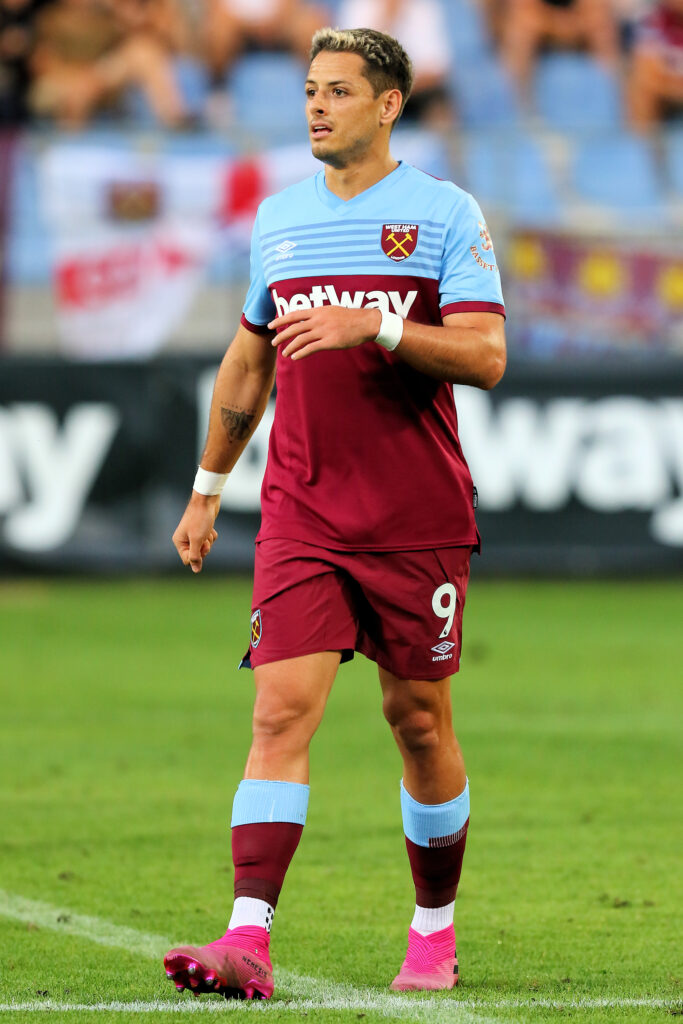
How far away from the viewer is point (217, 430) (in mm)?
4598

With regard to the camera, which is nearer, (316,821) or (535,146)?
(316,821)

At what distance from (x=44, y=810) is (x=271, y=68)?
11036 mm

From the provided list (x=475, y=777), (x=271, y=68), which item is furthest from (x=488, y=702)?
(x=271, y=68)

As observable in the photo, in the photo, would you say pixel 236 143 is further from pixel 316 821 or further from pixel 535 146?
pixel 316 821

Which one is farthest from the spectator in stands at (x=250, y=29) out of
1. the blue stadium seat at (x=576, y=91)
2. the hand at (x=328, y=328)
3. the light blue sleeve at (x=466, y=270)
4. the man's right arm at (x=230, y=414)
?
the hand at (x=328, y=328)

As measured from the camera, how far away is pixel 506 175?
46.6ft

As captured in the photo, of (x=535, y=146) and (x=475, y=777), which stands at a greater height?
(x=535, y=146)

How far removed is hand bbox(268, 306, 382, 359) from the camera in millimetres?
3844

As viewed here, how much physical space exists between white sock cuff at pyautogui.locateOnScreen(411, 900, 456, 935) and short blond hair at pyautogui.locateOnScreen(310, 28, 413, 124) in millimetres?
2037

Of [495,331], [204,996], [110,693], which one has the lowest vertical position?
[110,693]

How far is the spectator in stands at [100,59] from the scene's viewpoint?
50.4 feet

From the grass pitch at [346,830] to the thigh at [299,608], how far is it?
82 centimetres

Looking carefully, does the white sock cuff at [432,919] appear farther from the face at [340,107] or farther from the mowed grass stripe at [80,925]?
the face at [340,107]

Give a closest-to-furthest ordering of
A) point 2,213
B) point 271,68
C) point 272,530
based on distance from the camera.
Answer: point 272,530, point 2,213, point 271,68
